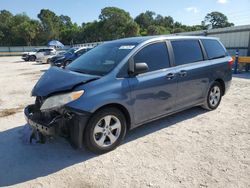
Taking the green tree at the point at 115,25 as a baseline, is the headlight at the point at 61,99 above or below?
below

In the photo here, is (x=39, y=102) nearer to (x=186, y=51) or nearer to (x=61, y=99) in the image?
(x=61, y=99)

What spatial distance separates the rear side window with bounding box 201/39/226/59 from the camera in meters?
5.48

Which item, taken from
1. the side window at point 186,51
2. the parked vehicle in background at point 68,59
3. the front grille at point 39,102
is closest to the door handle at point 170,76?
the side window at point 186,51

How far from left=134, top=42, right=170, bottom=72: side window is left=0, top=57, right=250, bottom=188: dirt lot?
49.1 inches

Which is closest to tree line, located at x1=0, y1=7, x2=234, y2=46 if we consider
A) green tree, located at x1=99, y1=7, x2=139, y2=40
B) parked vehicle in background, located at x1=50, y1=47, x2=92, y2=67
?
green tree, located at x1=99, y1=7, x2=139, y2=40

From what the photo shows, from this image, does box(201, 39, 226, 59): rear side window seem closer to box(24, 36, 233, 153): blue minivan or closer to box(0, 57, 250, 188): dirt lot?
box(24, 36, 233, 153): blue minivan

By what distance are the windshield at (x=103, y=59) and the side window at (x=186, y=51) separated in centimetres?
99

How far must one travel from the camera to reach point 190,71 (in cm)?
486

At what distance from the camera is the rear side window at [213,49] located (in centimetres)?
548

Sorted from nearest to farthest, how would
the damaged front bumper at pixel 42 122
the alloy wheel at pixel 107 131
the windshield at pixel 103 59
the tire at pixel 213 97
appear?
1. the damaged front bumper at pixel 42 122
2. the alloy wheel at pixel 107 131
3. the windshield at pixel 103 59
4. the tire at pixel 213 97

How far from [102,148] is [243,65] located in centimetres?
1200

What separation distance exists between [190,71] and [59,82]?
2601 mm

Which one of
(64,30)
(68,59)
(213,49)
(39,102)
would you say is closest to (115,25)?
(64,30)

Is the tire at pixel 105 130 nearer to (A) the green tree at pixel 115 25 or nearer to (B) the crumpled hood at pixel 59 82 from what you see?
(B) the crumpled hood at pixel 59 82
